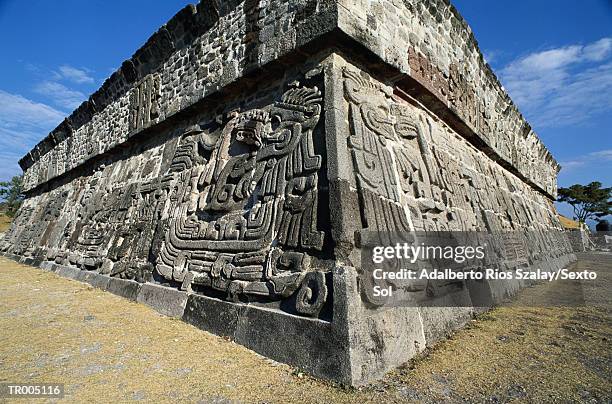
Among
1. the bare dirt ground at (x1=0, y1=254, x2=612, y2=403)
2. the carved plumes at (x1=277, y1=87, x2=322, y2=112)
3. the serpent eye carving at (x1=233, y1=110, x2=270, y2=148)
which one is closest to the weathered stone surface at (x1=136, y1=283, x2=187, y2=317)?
the bare dirt ground at (x1=0, y1=254, x2=612, y2=403)

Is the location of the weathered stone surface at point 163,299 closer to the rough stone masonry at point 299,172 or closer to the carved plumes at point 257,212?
the rough stone masonry at point 299,172

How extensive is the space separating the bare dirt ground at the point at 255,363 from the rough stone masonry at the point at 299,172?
0.48ft

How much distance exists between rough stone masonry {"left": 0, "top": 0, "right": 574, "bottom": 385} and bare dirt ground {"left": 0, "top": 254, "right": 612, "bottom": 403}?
147 millimetres

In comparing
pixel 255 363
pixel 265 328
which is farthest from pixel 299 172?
pixel 255 363

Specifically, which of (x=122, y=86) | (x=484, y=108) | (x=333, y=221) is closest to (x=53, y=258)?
(x=122, y=86)

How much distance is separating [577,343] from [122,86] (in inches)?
306

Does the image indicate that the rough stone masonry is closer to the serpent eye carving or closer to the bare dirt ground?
Answer: the serpent eye carving

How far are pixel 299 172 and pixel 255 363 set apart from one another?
4.65ft

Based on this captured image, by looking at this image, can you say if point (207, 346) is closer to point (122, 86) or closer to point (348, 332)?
point (348, 332)

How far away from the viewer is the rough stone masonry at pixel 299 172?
7.13 feet

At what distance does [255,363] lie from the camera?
2070mm

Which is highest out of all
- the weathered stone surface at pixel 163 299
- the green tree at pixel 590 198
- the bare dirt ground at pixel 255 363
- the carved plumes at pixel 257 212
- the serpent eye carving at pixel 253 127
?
the green tree at pixel 590 198

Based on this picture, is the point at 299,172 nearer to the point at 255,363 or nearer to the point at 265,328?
the point at 265,328

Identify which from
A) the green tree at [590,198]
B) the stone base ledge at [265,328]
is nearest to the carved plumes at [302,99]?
the stone base ledge at [265,328]
